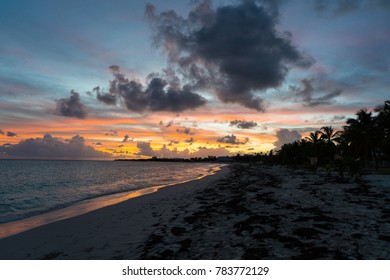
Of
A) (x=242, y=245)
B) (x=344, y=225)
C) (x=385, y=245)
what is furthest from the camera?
(x=344, y=225)

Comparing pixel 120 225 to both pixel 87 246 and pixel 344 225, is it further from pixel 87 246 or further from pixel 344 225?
pixel 344 225

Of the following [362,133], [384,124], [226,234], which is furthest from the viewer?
[362,133]

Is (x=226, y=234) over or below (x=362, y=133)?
below

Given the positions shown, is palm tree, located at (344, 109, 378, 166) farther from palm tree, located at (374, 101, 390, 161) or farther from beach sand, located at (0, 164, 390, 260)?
beach sand, located at (0, 164, 390, 260)

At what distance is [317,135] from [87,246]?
79431 millimetres

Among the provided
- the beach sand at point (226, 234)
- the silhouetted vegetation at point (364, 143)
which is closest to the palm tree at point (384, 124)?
the silhouetted vegetation at point (364, 143)

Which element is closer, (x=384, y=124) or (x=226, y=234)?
(x=226, y=234)

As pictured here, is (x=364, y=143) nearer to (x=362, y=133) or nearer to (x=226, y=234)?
(x=362, y=133)

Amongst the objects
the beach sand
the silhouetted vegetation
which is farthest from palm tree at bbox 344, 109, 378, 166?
the beach sand

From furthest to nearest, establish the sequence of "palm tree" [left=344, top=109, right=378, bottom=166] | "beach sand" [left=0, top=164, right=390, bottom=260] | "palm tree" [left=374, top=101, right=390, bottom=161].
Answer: "palm tree" [left=344, top=109, right=378, bottom=166], "palm tree" [left=374, top=101, right=390, bottom=161], "beach sand" [left=0, top=164, right=390, bottom=260]

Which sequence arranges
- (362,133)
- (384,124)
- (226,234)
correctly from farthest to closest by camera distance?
(362,133) → (384,124) → (226,234)

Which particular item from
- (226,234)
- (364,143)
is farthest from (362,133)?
(226,234)
